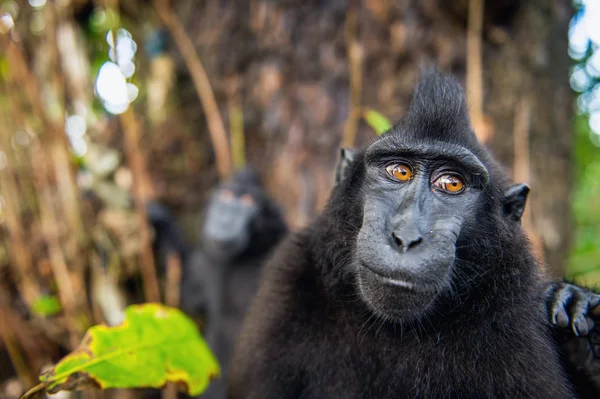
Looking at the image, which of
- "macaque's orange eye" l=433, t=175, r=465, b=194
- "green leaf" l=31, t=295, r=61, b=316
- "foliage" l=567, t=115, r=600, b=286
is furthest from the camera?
"foliage" l=567, t=115, r=600, b=286

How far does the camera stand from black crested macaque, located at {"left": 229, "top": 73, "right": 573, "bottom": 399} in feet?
6.43

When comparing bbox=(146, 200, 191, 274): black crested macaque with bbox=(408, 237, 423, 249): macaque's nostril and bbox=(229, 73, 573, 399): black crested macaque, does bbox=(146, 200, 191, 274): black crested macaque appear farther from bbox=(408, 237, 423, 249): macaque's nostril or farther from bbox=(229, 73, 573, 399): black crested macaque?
bbox=(408, 237, 423, 249): macaque's nostril

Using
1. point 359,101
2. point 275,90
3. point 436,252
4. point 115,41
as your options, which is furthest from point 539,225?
point 115,41

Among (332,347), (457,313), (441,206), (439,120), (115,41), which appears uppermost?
(115,41)

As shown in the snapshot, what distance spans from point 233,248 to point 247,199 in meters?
0.49

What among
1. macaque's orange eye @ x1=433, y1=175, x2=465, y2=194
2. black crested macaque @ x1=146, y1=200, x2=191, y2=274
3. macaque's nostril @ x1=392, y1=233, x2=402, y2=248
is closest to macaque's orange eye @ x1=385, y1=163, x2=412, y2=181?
macaque's orange eye @ x1=433, y1=175, x2=465, y2=194

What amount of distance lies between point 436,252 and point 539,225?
317 centimetres

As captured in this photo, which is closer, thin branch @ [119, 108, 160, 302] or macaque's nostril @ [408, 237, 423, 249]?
macaque's nostril @ [408, 237, 423, 249]

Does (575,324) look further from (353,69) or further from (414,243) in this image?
(353,69)

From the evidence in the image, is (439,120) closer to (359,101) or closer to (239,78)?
(359,101)

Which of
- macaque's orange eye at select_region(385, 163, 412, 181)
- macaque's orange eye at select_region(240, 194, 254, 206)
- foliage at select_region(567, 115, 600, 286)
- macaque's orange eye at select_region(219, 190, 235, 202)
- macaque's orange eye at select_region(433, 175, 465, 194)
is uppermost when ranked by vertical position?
macaque's orange eye at select_region(385, 163, 412, 181)

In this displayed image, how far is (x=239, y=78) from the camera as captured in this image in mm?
5109

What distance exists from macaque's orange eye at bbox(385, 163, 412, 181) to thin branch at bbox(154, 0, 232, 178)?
2.92 m

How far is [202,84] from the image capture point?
15.7 feet
